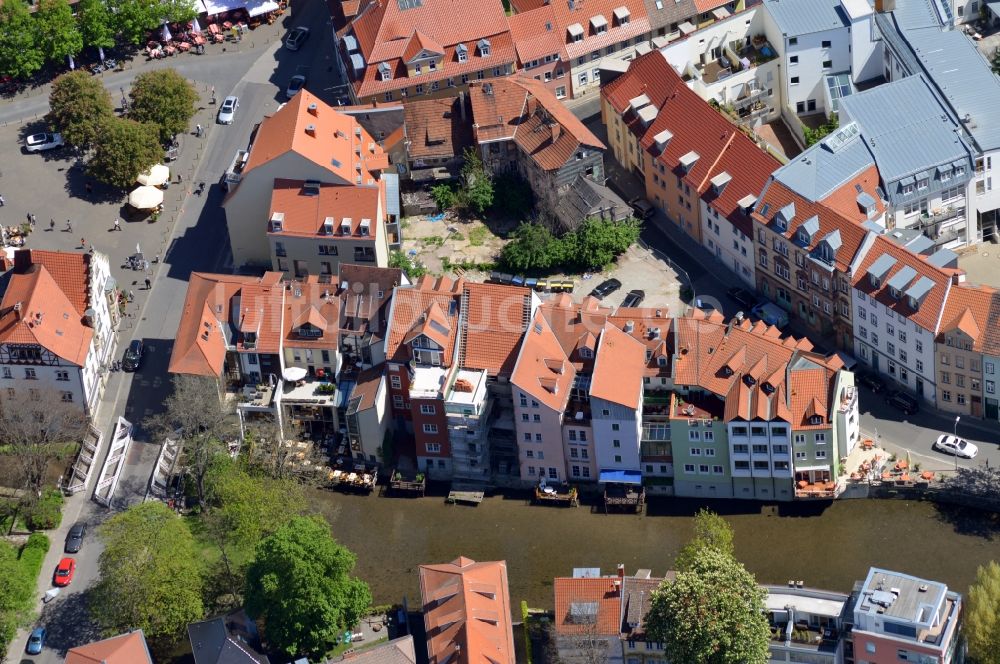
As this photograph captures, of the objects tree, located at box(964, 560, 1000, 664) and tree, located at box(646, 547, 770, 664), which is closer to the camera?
tree, located at box(646, 547, 770, 664)

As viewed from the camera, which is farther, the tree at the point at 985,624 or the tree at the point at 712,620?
the tree at the point at 985,624

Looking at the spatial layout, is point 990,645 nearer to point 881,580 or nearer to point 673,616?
point 881,580

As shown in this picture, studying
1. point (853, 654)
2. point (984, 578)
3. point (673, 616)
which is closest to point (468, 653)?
point (673, 616)

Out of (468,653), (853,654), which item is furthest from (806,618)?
(468,653)
